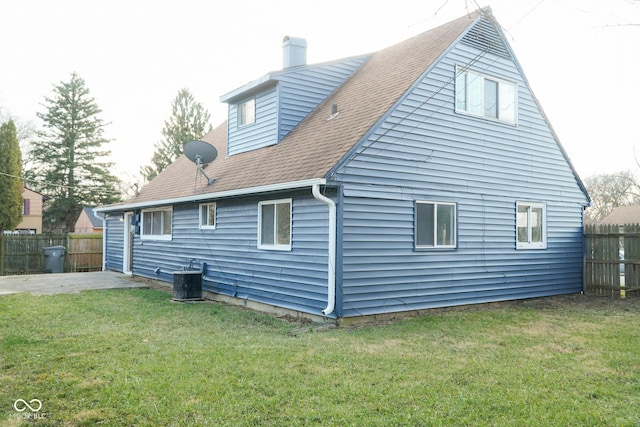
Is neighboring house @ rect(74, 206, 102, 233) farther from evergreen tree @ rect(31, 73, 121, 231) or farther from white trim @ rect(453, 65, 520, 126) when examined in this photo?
white trim @ rect(453, 65, 520, 126)

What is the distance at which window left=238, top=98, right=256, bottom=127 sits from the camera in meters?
12.2

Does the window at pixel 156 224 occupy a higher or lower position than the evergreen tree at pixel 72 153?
lower

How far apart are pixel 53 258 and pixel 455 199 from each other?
15871 millimetres

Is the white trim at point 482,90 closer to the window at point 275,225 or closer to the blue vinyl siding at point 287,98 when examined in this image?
the blue vinyl siding at point 287,98

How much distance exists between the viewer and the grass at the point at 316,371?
4.21 m

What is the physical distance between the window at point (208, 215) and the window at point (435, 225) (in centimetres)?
501

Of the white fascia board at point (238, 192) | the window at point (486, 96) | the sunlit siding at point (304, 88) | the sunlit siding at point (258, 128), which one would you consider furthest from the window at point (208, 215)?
the window at point (486, 96)

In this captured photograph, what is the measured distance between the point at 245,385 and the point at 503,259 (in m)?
7.64

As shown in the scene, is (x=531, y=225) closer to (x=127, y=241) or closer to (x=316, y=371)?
(x=316, y=371)

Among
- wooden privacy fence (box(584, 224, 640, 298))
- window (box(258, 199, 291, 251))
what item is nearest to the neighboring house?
window (box(258, 199, 291, 251))

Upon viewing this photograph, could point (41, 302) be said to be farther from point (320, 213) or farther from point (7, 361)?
point (320, 213)

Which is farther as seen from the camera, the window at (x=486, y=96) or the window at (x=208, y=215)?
the window at (x=208, y=215)

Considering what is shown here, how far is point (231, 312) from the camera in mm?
9609

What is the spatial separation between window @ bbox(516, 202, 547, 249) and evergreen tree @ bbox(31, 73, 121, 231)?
32.4 m
